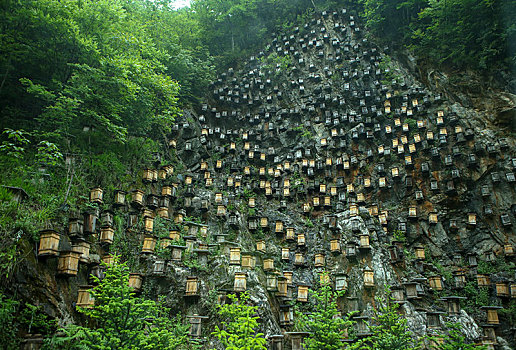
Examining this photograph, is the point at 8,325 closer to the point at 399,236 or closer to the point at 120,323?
the point at 120,323

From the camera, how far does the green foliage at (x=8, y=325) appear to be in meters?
7.39

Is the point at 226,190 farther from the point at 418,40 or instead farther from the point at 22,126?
the point at 418,40

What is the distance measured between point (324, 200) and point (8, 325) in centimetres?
1515

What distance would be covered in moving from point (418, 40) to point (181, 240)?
2243 cm

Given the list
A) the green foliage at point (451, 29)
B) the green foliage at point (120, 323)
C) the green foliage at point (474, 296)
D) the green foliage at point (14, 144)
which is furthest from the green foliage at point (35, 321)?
the green foliage at point (451, 29)

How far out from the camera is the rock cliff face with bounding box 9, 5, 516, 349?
12078mm

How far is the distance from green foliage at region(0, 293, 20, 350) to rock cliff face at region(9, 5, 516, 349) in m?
0.73

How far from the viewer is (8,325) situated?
299 inches

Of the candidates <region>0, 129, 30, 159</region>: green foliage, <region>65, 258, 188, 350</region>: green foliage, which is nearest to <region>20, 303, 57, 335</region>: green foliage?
<region>65, 258, 188, 350</region>: green foliage

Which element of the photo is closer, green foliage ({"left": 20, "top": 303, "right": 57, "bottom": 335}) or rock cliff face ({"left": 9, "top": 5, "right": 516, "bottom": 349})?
green foliage ({"left": 20, "top": 303, "right": 57, "bottom": 335})

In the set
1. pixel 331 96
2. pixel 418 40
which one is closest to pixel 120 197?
pixel 331 96

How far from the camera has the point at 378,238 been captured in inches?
628

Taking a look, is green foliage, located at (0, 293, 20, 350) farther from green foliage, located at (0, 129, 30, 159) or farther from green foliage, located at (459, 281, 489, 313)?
green foliage, located at (459, 281, 489, 313)

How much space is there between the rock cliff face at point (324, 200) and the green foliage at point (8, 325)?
732 millimetres
